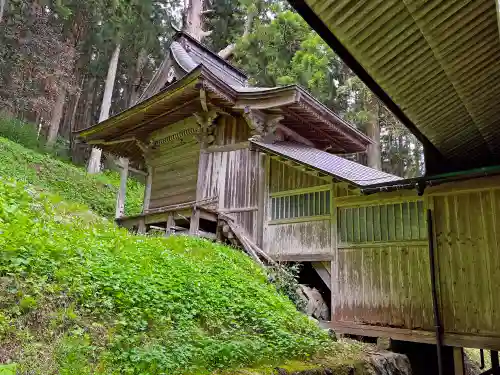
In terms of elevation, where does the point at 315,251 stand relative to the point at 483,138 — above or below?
below

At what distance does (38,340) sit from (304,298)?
613cm

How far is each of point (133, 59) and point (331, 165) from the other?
72.9 ft

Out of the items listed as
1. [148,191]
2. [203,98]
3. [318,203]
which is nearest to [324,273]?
[318,203]

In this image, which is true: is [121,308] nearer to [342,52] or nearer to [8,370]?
[8,370]

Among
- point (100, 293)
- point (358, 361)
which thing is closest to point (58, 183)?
point (100, 293)

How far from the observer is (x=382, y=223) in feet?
27.3

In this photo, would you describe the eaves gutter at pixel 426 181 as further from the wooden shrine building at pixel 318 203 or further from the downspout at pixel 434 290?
the downspout at pixel 434 290

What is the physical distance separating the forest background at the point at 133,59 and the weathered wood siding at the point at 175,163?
7.38m

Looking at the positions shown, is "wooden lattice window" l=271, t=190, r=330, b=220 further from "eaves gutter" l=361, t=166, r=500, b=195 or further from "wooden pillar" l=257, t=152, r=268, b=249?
"eaves gutter" l=361, t=166, r=500, b=195

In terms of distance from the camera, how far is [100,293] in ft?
14.9

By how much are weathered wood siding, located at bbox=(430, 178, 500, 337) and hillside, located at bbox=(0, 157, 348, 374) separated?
2.62m

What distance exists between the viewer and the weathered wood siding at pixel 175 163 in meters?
12.7

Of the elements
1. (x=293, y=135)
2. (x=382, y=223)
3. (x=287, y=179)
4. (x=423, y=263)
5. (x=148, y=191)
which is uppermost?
(x=293, y=135)

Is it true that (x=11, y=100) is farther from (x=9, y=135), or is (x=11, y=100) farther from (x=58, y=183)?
(x=58, y=183)
